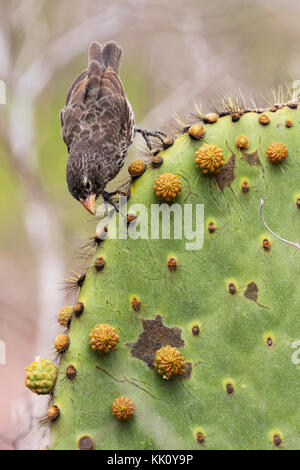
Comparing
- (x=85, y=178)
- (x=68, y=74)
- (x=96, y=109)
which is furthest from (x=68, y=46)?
(x=85, y=178)

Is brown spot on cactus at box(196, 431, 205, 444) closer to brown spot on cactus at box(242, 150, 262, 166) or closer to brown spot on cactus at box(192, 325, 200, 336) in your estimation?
brown spot on cactus at box(192, 325, 200, 336)

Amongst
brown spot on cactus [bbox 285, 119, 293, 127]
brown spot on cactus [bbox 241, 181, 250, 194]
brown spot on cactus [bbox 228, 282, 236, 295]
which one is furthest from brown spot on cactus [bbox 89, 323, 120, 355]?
brown spot on cactus [bbox 285, 119, 293, 127]

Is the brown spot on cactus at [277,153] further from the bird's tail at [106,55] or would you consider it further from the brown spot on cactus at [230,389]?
the bird's tail at [106,55]

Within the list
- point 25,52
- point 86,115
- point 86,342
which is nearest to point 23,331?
point 25,52

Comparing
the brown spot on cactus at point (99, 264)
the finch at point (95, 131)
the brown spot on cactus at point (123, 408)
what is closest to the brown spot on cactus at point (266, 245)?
the brown spot on cactus at point (99, 264)

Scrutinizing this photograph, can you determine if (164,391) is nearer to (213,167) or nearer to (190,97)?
(213,167)

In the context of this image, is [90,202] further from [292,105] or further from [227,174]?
[292,105]

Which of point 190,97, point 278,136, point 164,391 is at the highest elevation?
point 190,97
